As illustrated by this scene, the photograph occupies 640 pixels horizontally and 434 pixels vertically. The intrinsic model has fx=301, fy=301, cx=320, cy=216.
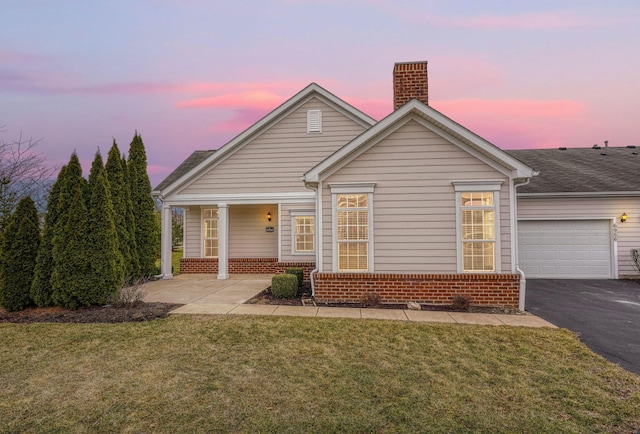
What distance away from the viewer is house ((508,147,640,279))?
11.5 metres

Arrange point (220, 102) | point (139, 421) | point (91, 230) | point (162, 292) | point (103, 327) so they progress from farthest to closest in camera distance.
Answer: point (220, 102) → point (162, 292) → point (91, 230) → point (103, 327) → point (139, 421)

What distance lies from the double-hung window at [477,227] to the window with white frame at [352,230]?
7.67ft

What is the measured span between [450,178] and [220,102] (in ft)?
54.8

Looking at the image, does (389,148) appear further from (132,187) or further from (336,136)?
(132,187)

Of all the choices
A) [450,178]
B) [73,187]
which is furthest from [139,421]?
[450,178]

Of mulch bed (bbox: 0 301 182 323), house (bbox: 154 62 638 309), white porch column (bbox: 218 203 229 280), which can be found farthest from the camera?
white porch column (bbox: 218 203 229 280)

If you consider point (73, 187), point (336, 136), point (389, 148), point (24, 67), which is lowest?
point (73, 187)

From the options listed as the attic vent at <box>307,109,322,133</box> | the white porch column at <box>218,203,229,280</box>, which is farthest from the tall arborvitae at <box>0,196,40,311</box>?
the attic vent at <box>307,109,322,133</box>

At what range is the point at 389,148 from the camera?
25.8 feet

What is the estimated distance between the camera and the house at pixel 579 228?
37.6ft

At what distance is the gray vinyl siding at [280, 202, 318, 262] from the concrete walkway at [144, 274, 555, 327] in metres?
2.38

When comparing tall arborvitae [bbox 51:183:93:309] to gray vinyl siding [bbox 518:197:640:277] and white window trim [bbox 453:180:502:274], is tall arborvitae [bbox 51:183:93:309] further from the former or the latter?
gray vinyl siding [bbox 518:197:640:277]

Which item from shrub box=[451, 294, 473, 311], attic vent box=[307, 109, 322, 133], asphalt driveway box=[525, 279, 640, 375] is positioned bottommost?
asphalt driveway box=[525, 279, 640, 375]

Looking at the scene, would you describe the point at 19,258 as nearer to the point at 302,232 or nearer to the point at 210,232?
the point at 210,232
